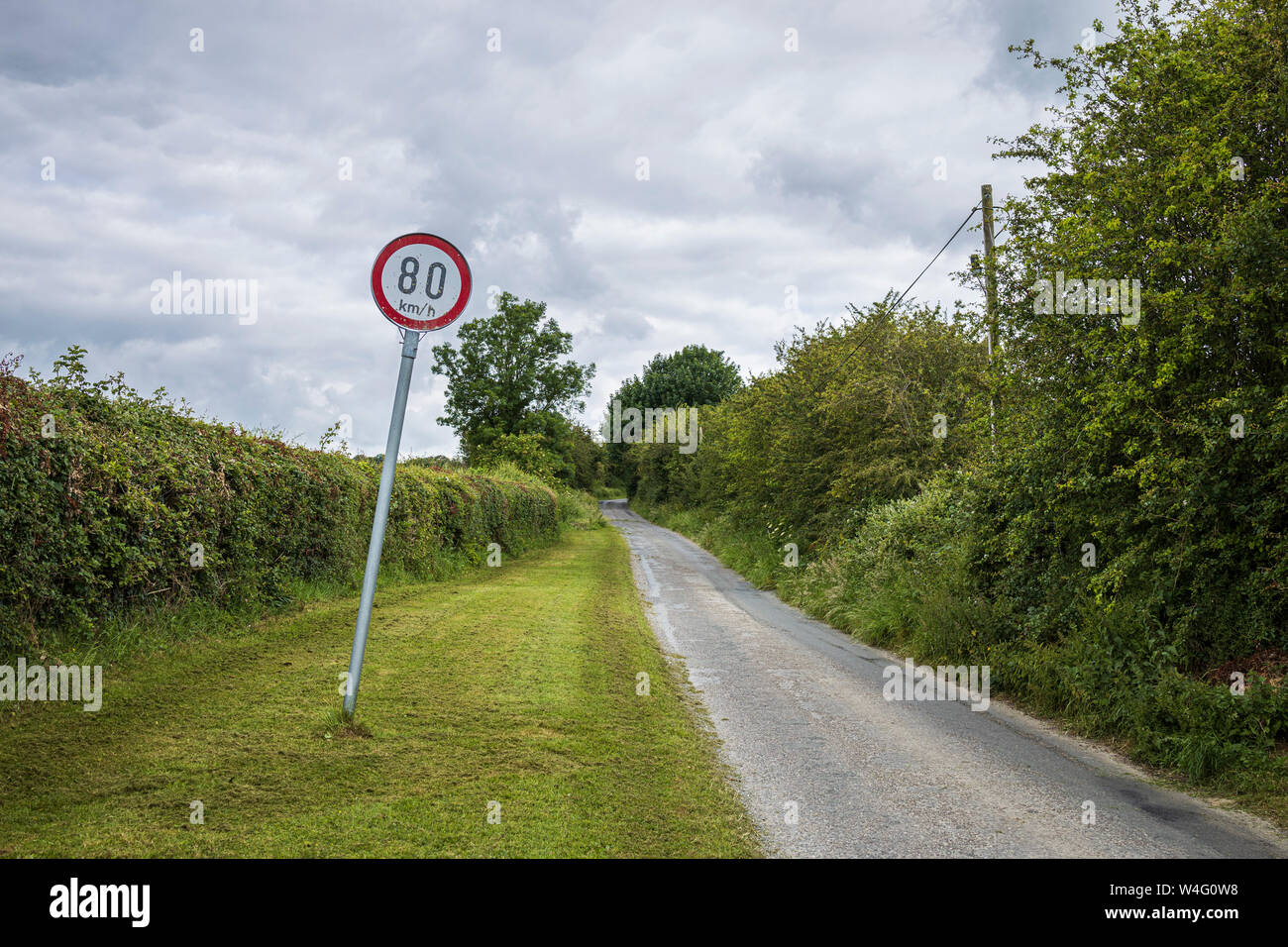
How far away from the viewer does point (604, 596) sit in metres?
16.6

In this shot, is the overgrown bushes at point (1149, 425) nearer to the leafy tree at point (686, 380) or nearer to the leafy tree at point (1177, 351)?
the leafy tree at point (1177, 351)

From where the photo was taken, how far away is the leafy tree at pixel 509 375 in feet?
186

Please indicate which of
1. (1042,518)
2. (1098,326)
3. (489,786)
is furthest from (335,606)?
(1098,326)

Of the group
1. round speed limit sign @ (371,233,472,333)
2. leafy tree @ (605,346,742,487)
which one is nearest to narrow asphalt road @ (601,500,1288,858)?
round speed limit sign @ (371,233,472,333)

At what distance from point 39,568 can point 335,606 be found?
537 cm

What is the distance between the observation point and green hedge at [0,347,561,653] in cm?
611

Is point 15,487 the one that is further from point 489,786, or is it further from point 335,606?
point 335,606

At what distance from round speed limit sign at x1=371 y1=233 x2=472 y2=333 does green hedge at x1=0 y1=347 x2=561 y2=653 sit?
300 cm

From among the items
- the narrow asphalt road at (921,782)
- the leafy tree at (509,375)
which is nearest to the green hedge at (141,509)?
the narrow asphalt road at (921,782)

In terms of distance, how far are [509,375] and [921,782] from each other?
53342 millimetres

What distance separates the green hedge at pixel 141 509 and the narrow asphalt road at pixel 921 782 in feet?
18.3

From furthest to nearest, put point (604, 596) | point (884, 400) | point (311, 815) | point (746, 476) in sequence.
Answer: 1. point (746, 476)
2. point (884, 400)
3. point (604, 596)
4. point (311, 815)

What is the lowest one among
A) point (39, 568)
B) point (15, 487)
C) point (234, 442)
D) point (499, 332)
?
point (39, 568)

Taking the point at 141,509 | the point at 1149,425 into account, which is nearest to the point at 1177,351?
the point at 1149,425
